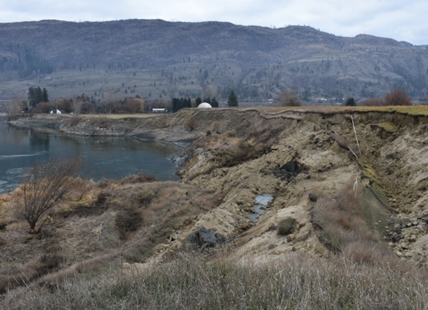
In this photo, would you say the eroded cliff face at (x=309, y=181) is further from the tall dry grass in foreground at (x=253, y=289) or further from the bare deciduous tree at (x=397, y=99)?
the bare deciduous tree at (x=397, y=99)

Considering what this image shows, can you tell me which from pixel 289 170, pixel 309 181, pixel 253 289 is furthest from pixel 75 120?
pixel 253 289

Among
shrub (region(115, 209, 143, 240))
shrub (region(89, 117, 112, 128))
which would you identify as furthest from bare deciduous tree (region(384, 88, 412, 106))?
shrub (region(89, 117, 112, 128))

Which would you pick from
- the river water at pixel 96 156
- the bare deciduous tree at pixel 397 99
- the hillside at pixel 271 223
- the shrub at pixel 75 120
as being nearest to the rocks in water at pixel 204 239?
the hillside at pixel 271 223

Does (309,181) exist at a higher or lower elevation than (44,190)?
higher

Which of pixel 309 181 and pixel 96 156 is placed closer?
pixel 309 181

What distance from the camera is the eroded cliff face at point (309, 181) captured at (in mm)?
9570

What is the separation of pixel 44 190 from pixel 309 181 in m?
13.5

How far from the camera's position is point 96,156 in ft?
147

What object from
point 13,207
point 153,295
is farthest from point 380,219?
point 13,207

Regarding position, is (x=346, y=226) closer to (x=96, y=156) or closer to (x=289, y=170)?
(x=289, y=170)

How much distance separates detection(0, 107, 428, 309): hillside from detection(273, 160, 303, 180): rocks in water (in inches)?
3.4

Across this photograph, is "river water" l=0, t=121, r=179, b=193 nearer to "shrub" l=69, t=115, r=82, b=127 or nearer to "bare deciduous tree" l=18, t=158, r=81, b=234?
"bare deciduous tree" l=18, t=158, r=81, b=234

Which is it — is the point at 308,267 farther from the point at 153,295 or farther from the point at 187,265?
the point at 153,295

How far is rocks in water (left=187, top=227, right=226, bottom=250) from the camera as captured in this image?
11.8m
